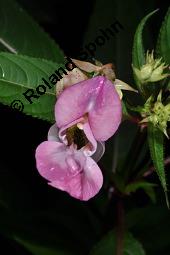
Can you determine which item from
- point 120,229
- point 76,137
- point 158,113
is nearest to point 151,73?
point 158,113

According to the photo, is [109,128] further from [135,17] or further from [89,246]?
[135,17]

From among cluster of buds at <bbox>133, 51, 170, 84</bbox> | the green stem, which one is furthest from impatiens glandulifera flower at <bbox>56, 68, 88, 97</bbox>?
the green stem

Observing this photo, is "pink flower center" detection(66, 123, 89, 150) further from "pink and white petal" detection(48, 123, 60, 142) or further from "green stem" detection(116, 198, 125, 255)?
"green stem" detection(116, 198, 125, 255)

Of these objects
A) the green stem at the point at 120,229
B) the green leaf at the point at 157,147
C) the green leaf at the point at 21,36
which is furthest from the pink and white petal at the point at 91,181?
the green leaf at the point at 21,36

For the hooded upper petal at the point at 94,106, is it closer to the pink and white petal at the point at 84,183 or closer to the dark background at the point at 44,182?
the pink and white petal at the point at 84,183

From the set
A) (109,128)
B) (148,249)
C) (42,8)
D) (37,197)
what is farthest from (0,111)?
(109,128)

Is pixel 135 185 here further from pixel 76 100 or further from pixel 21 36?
pixel 21 36

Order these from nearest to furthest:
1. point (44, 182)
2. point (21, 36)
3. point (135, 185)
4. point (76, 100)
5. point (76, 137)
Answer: point (76, 100)
point (76, 137)
point (135, 185)
point (21, 36)
point (44, 182)
